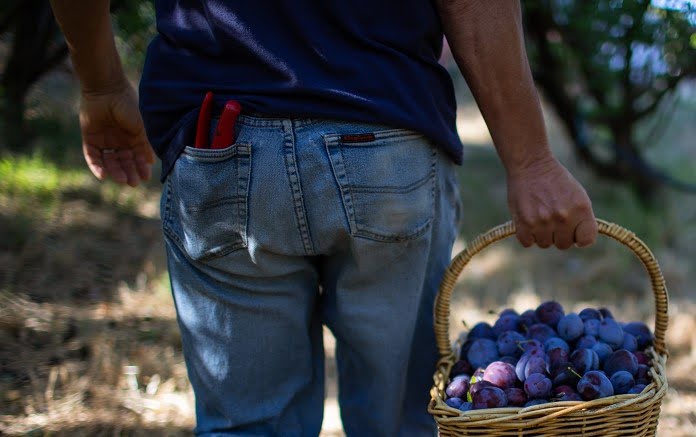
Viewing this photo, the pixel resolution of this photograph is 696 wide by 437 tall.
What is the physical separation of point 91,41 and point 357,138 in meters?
0.64

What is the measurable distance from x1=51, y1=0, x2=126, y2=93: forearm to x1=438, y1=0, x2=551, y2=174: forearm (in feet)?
2.26

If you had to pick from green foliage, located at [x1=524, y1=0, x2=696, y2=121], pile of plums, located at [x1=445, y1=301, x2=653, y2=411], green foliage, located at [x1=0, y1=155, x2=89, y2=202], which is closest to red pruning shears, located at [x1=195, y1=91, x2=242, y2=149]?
pile of plums, located at [x1=445, y1=301, x2=653, y2=411]

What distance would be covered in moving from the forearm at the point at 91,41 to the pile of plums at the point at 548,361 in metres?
1.00

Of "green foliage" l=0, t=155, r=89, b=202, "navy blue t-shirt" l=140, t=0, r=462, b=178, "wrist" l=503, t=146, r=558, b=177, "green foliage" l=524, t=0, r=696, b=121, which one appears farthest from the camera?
"green foliage" l=0, t=155, r=89, b=202

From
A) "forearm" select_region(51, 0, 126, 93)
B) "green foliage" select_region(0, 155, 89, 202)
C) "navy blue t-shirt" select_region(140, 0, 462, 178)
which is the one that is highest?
"green foliage" select_region(0, 155, 89, 202)

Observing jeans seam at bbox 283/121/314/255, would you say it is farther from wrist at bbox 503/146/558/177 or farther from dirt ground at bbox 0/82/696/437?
dirt ground at bbox 0/82/696/437

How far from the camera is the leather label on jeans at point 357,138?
53.3 inches

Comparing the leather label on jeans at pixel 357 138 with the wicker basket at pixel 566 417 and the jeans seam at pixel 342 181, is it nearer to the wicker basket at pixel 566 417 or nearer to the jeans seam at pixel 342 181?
the jeans seam at pixel 342 181

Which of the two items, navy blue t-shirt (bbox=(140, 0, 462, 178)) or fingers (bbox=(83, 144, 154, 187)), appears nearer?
navy blue t-shirt (bbox=(140, 0, 462, 178))

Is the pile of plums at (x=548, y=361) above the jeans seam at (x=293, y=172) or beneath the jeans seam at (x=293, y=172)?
beneath

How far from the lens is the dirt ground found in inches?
90.6

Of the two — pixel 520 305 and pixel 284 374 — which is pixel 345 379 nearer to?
pixel 284 374

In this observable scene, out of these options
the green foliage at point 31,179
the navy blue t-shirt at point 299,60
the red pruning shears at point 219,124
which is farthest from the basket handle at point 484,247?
the green foliage at point 31,179

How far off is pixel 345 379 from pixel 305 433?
0.15 meters
